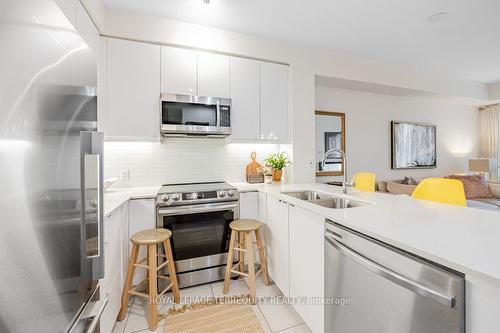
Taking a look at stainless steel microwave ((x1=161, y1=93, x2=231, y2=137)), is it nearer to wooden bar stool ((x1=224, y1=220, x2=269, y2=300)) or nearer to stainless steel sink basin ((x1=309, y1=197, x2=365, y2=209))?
wooden bar stool ((x1=224, y1=220, x2=269, y2=300))

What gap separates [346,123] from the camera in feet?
12.4

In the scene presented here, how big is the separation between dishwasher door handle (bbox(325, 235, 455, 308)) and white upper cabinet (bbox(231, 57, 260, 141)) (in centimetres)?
174

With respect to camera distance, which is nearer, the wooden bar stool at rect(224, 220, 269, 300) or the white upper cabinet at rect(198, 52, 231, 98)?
the wooden bar stool at rect(224, 220, 269, 300)

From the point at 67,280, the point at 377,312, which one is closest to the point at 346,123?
the point at 377,312

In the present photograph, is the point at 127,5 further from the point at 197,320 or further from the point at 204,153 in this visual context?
the point at 197,320

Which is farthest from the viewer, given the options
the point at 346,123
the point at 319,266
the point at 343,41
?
the point at 346,123

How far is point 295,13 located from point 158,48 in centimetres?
145

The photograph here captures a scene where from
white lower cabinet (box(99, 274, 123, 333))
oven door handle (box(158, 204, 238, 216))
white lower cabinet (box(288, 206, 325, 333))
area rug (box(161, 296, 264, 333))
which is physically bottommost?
area rug (box(161, 296, 264, 333))

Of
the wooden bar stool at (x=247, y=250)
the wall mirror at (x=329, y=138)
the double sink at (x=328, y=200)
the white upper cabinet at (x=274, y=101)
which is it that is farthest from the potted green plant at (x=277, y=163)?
the wooden bar stool at (x=247, y=250)

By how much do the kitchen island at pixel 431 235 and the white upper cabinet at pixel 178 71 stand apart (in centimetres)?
124

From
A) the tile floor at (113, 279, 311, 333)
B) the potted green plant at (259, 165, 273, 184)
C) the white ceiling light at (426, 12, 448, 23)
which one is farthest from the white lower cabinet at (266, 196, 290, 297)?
the white ceiling light at (426, 12, 448, 23)

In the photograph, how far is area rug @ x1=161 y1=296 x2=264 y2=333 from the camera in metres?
1.65

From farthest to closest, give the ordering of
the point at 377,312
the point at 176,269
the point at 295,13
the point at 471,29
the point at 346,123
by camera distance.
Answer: the point at 346,123 → the point at 471,29 → the point at 295,13 → the point at 176,269 → the point at 377,312

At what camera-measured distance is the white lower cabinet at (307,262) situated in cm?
137
